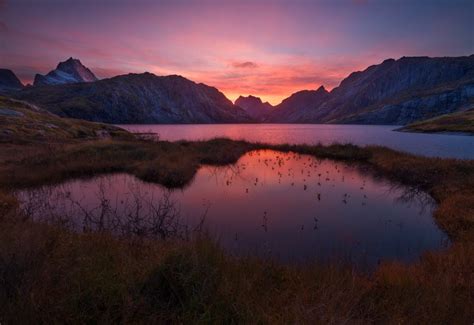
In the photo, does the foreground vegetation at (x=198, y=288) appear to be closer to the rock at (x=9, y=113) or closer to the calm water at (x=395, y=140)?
the calm water at (x=395, y=140)

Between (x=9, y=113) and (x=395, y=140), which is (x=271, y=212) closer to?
(x=9, y=113)

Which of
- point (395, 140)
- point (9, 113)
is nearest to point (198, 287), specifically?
point (9, 113)

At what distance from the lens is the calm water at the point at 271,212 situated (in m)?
10.9

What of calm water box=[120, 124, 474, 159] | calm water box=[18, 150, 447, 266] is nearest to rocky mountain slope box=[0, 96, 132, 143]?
calm water box=[120, 124, 474, 159]

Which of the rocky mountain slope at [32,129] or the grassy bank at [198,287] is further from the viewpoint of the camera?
the rocky mountain slope at [32,129]

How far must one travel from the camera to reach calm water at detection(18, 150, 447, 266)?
1092cm

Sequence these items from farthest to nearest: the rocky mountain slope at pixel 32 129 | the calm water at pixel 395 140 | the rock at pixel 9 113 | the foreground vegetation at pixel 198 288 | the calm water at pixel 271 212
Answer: the calm water at pixel 395 140, the rock at pixel 9 113, the rocky mountain slope at pixel 32 129, the calm water at pixel 271 212, the foreground vegetation at pixel 198 288

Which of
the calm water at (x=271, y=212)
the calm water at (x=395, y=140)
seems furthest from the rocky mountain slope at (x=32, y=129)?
the calm water at (x=271, y=212)

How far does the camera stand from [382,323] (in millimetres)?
4938

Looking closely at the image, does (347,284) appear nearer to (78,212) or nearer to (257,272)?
(257,272)

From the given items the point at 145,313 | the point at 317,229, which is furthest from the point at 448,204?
the point at 145,313

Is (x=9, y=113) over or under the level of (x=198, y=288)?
over

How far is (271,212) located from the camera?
14.7 m

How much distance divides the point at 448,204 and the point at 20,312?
18.6m
